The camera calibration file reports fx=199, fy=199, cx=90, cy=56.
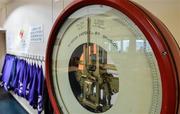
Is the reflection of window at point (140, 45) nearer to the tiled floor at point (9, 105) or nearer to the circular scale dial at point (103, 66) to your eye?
the circular scale dial at point (103, 66)

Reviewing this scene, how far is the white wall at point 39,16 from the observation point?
0.58 metres

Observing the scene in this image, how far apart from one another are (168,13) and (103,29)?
0.20 meters

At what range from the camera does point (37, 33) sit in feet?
6.56

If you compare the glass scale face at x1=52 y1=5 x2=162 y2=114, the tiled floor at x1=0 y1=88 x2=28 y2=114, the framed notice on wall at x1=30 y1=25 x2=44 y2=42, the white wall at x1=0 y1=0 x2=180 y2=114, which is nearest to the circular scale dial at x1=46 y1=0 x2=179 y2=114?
the glass scale face at x1=52 y1=5 x2=162 y2=114

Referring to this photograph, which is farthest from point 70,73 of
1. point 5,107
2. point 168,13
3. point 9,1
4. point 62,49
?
point 9,1

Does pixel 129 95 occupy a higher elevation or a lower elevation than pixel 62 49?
lower

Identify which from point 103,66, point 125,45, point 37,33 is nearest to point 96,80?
point 103,66

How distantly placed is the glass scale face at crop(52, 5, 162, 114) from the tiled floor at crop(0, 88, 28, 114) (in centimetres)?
226

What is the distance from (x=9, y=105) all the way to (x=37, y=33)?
1.77 m

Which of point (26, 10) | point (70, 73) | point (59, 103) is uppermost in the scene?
point (26, 10)

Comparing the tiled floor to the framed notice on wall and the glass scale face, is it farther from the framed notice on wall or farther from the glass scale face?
the glass scale face

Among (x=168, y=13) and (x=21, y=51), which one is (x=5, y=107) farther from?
(x=168, y=13)

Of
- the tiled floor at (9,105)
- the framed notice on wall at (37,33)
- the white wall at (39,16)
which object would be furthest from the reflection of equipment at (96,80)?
the tiled floor at (9,105)

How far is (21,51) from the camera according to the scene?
2699 mm
